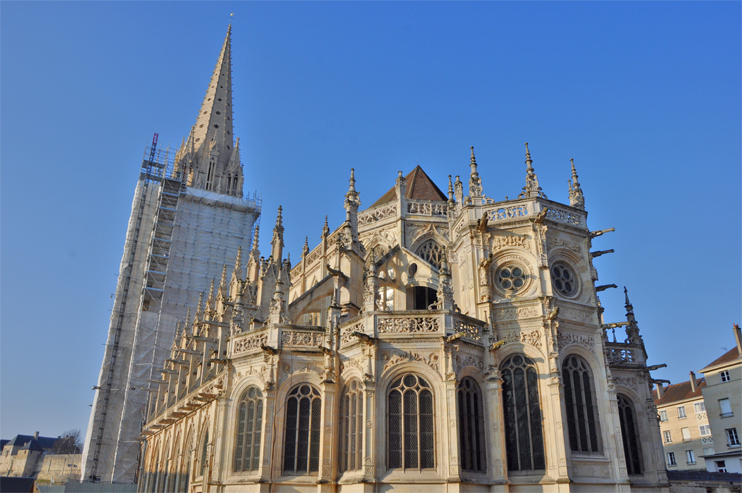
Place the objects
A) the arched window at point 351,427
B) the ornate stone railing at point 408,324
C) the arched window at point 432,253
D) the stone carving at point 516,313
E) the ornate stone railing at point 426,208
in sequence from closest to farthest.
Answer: the arched window at point 351,427 → the ornate stone railing at point 408,324 → the stone carving at point 516,313 → the arched window at point 432,253 → the ornate stone railing at point 426,208

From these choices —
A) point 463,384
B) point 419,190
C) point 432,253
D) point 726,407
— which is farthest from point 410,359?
point 726,407

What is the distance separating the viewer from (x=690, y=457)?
143 feet

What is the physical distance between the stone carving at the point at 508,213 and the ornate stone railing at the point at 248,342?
9.26 metres

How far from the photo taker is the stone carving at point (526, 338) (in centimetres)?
1984

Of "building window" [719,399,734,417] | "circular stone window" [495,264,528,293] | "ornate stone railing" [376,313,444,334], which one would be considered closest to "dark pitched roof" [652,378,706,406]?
"building window" [719,399,734,417]

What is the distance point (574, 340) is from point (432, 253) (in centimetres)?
1149

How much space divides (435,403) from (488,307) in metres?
4.12

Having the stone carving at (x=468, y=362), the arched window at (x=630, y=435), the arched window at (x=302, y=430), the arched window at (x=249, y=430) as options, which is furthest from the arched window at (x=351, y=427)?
the arched window at (x=630, y=435)

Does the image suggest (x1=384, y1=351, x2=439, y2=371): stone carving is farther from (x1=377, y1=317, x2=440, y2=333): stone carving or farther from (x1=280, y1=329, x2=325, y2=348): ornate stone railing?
(x1=280, y1=329, x2=325, y2=348): ornate stone railing

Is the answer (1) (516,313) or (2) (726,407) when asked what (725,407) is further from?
(1) (516,313)

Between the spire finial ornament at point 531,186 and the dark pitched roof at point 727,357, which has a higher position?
the spire finial ornament at point 531,186

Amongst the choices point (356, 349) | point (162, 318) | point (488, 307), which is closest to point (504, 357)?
point (488, 307)

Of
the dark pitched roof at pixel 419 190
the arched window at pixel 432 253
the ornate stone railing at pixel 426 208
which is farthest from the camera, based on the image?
the dark pitched roof at pixel 419 190

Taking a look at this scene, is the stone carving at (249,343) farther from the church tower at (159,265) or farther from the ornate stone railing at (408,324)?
the church tower at (159,265)
